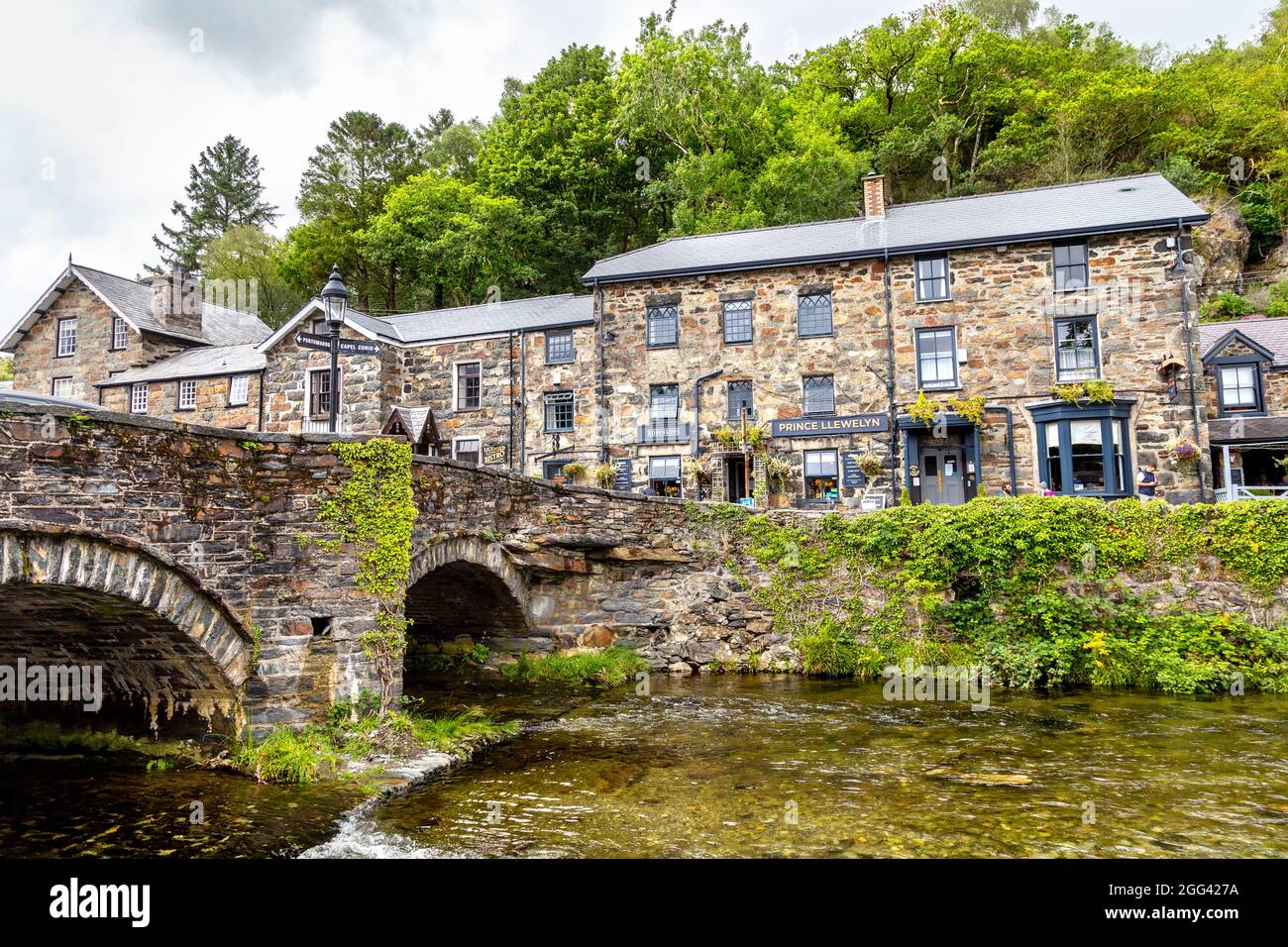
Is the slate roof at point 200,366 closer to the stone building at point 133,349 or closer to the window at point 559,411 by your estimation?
the stone building at point 133,349

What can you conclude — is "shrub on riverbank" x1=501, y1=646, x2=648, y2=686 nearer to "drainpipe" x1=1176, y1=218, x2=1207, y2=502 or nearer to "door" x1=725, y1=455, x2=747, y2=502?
"door" x1=725, y1=455, x2=747, y2=502

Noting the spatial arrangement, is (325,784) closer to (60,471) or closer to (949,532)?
(60,471)

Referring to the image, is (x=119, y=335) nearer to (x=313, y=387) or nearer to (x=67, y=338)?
(x=67, y=338)

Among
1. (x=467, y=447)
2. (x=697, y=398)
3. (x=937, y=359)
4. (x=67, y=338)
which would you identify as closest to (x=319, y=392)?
(x=467, y=447)

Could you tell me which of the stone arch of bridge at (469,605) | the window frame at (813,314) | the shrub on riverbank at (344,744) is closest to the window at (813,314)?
the window frame at (813,314)

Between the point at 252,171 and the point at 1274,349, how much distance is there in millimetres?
63202

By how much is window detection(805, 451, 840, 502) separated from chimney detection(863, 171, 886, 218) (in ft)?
30.2

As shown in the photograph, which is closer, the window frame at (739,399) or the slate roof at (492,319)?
the window frame at (739,399)

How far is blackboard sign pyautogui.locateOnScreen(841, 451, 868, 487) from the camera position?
78.8 ft

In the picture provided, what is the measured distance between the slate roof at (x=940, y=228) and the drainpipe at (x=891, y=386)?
912 millimetres

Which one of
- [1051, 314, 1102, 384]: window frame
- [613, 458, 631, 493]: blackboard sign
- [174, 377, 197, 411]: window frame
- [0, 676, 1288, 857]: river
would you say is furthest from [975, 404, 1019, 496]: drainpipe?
[174, 377, 197, 411]: window frame

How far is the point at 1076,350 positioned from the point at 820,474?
26.7 ft

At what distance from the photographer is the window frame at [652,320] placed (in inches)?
1035

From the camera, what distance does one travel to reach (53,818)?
7.88 meters
